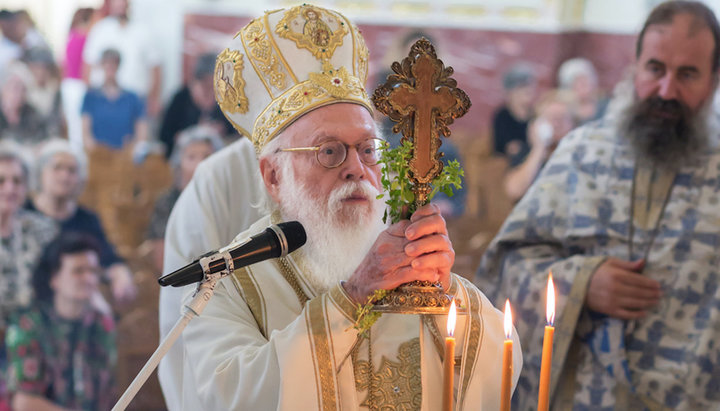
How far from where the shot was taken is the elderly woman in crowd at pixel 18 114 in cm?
905

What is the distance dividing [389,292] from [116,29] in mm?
10901

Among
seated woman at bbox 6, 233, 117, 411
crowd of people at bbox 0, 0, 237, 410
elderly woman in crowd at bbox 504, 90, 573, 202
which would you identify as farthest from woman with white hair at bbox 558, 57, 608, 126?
seated woman at bbox 6, 233, 117, 411

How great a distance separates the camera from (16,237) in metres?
6.86

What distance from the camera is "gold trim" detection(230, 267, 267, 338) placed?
2.60m

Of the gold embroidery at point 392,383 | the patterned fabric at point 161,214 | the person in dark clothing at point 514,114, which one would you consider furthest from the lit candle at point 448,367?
the person in dark clothing at point 514,114

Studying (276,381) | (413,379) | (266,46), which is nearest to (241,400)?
(276,381)

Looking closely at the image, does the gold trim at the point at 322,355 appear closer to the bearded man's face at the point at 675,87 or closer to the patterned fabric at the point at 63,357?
the bearded man's face at the point at 675,87

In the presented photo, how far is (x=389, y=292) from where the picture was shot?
2.04m

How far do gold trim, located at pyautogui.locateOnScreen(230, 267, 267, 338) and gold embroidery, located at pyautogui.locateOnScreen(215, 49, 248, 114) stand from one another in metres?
0.59

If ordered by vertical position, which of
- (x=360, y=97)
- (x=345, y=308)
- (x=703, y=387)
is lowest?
(x=703, y=387)

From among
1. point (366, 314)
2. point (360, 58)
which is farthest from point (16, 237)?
point (366, 314)

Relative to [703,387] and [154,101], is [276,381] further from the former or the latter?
[154,101]

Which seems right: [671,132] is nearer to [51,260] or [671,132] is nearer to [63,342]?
[63,342]

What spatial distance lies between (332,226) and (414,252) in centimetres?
60
